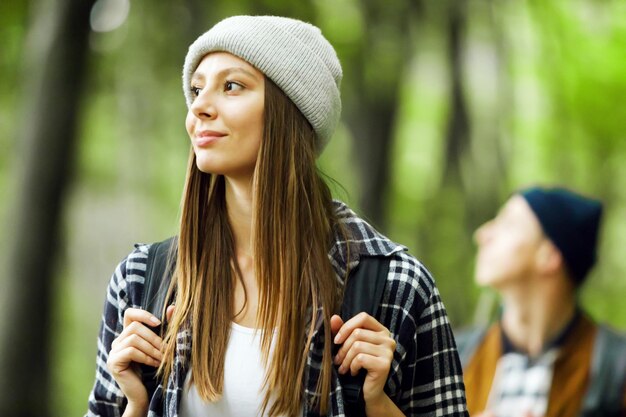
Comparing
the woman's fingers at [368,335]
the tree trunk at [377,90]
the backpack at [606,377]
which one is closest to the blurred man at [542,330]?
the backpack at [606,377]

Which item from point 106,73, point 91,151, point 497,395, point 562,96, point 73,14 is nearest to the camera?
point 497,395

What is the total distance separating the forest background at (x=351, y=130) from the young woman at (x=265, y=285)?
436 centimetres

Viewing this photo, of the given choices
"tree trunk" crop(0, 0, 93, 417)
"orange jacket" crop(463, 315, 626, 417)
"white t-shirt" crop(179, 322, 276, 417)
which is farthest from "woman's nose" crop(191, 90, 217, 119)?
"tree trunk" crop(0, 0, 93, 417)

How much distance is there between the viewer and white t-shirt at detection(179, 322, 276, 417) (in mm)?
3355

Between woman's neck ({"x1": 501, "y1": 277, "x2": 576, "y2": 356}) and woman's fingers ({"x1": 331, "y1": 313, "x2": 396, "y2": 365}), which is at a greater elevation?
woman's fingers ({"x1": 331, "y1": 313, "x2": 396, "y2": 365})

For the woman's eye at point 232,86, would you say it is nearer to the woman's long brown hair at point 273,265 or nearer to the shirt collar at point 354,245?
the woman's long brown hair at point 273,265

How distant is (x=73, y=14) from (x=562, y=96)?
11915 millimetres

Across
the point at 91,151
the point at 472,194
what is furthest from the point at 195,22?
the point at 91,151

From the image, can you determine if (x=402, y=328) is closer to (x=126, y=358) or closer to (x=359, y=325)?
(x=359, y=325)

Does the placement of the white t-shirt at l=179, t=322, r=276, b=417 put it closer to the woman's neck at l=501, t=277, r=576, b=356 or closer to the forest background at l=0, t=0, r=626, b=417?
the woman's neck at l=501, t=277, r=576, b=356

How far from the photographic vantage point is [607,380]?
5.88m

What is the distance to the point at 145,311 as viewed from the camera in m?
3.44

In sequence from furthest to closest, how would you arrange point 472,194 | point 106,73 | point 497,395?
point 472,194 → point 106,73 → point 497,395

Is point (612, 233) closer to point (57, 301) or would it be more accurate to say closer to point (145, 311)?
point (57, 301)
